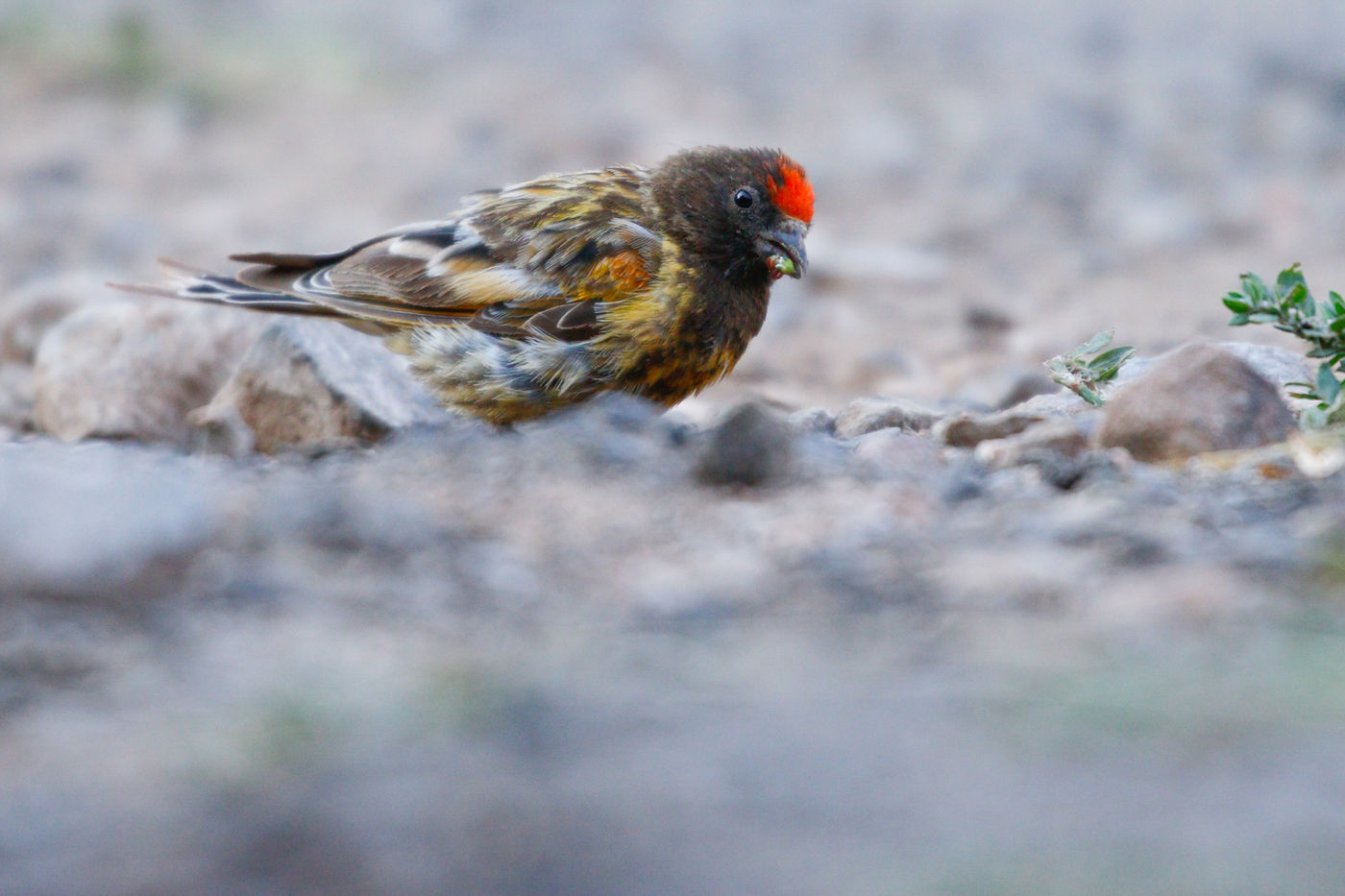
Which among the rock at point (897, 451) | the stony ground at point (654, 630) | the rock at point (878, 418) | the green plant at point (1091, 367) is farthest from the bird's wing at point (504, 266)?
the green plant at point (1091, 367)

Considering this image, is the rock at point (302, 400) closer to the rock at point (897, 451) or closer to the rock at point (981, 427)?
the rock at point (897, 451)

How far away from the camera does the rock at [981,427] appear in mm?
4102

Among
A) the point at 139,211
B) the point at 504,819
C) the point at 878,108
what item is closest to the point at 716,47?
the point at 878,108

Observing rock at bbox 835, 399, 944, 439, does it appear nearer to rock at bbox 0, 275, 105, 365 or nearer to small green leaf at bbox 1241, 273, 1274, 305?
small green leaf at bbox 1241, 273, 1274, 305

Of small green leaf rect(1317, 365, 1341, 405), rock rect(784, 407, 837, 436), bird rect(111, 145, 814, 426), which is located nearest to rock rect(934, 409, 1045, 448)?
rock rect(784, 407, 837, 436)

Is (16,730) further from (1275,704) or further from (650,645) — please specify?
(1275,704)

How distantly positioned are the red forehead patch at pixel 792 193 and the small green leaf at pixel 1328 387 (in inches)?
73.0

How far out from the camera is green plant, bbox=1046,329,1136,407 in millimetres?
4461

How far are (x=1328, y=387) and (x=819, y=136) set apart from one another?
6.85 m

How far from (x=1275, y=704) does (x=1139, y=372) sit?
8.91ft

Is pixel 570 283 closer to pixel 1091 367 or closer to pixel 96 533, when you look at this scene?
pixel 1091 367

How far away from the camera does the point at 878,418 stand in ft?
14.7

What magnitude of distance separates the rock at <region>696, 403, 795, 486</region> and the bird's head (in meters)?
1.67

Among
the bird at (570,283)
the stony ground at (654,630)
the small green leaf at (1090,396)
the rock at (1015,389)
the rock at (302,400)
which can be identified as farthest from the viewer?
the rock at (1015,389)
